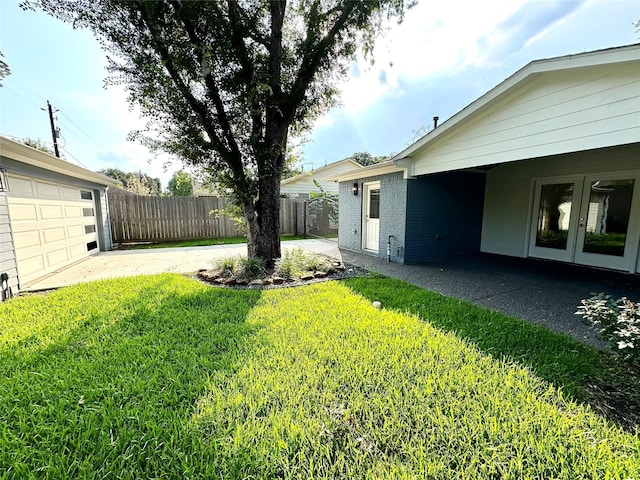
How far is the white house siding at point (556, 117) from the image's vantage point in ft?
10.1

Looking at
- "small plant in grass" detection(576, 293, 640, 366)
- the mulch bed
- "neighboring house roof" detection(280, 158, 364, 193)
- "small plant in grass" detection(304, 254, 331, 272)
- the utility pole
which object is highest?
the utility pole

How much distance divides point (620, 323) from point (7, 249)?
8.43m

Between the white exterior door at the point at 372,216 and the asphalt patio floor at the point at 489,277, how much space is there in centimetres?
52

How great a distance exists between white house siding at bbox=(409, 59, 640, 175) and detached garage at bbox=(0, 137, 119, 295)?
7895 mm

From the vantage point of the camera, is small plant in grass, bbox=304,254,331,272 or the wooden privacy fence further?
the wooden privacy fence

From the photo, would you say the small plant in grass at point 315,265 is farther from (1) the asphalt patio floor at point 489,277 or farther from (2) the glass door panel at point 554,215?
(2) the glass door panel at point 554,215

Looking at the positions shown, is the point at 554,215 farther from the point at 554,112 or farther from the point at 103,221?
the point at 103,221

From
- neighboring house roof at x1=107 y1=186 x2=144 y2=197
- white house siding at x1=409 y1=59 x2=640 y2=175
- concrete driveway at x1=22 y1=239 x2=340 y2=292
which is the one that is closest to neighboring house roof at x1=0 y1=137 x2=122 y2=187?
concrete driveway at x1=22 y1=239 x2=340 y2=292

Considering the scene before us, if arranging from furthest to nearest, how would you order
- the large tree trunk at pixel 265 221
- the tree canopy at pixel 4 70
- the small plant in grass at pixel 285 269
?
the large tree trunk at pixel 265 221 → the small plant in grass at pixel 285 269 → the tree canopy at pixel 4 70

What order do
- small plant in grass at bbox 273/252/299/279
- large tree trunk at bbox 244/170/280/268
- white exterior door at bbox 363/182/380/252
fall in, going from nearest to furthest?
small plant in grass at bbox 273/252/299/279 → large tree trunk at bbox 244/170/280/268 → white exterior door at bbox 363/182/380/252

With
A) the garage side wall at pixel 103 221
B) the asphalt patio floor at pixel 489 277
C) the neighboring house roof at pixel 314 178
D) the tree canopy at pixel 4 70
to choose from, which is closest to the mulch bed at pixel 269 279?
the asphalt patio floor at pixel 489 277

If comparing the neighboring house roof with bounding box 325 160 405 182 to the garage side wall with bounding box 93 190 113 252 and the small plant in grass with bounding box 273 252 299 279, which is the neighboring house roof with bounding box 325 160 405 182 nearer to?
the small plant in grass with bounding box 273 252 299 279

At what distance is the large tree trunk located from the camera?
616 cm

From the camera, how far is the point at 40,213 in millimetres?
5863
